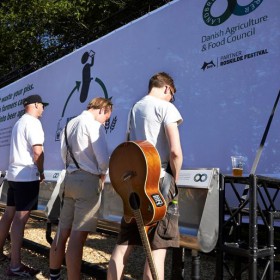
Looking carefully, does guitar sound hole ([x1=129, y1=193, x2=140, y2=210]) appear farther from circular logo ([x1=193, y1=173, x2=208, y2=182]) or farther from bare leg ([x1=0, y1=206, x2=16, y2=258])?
bare leg ([x1=0, y1=206, x2=16, y2=258])

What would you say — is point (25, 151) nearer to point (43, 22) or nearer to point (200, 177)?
point (200, 177)

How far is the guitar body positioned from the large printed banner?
1347 mm

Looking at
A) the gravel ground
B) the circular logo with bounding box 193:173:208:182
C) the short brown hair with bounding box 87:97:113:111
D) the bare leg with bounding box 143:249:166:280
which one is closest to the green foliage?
the gravel ground

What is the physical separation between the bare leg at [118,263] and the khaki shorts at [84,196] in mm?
584

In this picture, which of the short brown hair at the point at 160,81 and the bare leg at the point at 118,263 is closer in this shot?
the bare leg at the point at 118,263

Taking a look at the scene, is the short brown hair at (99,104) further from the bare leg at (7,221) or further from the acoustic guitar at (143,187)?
the bare leg at (7,221)

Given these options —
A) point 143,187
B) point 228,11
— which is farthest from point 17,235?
point 228,11

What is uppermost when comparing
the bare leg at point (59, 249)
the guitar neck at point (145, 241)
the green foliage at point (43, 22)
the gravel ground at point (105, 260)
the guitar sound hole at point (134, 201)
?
the green foliage at point (43, 22)

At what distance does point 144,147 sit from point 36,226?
4680 millimetres

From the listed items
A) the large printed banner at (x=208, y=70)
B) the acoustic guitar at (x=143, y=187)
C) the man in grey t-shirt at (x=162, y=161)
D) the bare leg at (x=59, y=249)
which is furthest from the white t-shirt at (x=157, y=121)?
the large printed banner at (x=208, y=70)

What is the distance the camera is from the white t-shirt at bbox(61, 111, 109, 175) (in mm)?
2629

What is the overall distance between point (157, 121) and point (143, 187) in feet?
1.28

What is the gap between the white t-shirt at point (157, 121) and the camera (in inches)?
82.4

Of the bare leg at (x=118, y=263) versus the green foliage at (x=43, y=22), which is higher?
the green foliage at (x=43, y=22)
